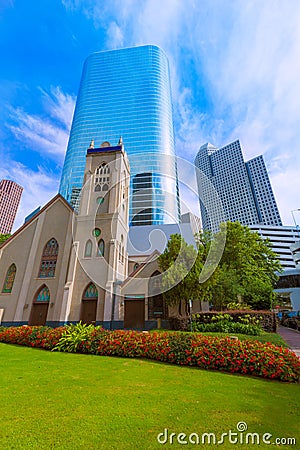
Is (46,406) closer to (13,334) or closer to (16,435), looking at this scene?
(16,435)

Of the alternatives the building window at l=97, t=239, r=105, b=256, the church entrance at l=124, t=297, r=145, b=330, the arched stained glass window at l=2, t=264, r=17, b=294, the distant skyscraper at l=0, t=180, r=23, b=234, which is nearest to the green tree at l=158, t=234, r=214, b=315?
the church entrance at l=124, t=297, r=145, b=330

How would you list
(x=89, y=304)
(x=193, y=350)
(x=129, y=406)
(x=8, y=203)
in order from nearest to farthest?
(x=129, y=406), (x=193, y=350), (x=89, y=304), (x=8, y=203)

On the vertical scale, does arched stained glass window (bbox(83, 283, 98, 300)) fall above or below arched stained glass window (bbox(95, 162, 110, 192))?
below

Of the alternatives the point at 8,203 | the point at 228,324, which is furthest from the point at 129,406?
the point at 8,203

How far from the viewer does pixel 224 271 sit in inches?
978

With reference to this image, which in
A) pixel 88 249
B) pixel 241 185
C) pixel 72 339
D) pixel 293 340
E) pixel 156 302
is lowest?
pixel 293 340

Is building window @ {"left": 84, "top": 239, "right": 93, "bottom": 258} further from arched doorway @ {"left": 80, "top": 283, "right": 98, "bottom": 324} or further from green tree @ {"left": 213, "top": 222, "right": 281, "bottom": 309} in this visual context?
green tree @ {"left": 213, "top": 222, "right": 281, "bottom": 309}

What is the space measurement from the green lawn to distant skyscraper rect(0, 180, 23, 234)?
115 metres

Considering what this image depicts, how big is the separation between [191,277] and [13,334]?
13.5 meters

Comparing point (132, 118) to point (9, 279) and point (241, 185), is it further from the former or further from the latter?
point (241, 185)

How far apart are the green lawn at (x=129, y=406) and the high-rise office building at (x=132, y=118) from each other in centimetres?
4873

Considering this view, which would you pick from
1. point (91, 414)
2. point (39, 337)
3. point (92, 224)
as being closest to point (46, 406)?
point (91, 414)

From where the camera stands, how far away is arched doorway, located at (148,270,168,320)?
21.4 meters

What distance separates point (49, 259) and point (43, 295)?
3.56 m
